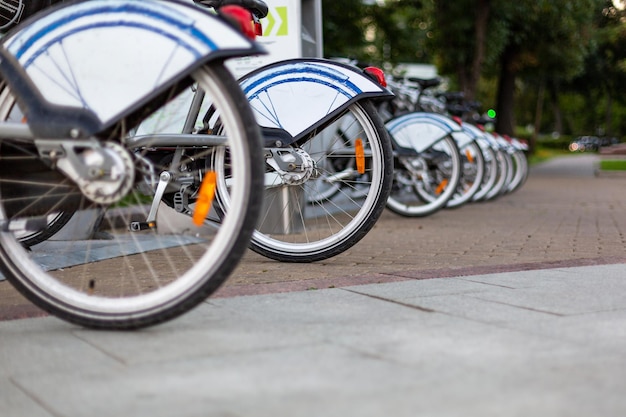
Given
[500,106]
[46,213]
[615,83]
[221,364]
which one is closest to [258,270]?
[46,213]

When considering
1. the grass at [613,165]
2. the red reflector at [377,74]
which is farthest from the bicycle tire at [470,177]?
the grass at [613,165]

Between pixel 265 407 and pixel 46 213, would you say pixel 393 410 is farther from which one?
pixel 46 213

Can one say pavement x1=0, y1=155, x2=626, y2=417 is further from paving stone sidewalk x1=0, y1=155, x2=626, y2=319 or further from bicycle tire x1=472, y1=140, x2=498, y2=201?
bicycle tire x1=472, y1=140, x2=498, y2=201

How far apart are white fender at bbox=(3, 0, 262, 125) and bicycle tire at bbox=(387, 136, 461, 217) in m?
5.78

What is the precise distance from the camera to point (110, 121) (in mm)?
3330

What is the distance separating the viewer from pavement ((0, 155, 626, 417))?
8.27 ft

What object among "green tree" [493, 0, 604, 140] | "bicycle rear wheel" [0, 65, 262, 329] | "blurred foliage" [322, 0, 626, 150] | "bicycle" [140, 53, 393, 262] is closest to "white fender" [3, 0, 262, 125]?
"bicycle rear wheel" [0, 65, 262, 329]

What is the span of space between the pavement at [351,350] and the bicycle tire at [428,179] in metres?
3.83

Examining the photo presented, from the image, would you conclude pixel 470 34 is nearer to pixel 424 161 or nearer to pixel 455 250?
pixel 424 161

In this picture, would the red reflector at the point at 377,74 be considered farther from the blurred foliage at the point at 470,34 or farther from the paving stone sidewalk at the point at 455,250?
the blurred foliage at the point at 470,34

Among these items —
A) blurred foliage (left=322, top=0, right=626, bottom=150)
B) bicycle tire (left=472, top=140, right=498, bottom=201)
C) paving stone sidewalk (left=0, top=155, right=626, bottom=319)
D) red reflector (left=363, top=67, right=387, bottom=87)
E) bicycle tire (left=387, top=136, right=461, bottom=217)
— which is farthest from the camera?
blurred foliage (left=322, top=0, right=626, bottom=150)

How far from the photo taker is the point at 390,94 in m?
5.28

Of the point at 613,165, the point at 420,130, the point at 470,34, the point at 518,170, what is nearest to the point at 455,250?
the point at 420,130

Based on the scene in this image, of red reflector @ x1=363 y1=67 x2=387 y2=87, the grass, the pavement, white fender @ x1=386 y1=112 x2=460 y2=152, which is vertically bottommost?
the pavement
